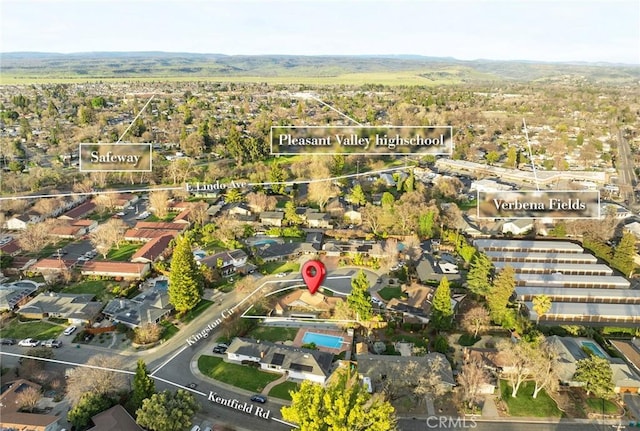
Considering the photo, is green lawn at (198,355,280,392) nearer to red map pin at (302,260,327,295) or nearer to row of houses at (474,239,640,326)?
red map pin at (302,260,327,295)

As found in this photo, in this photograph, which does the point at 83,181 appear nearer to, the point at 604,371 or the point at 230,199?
the point at 230,199

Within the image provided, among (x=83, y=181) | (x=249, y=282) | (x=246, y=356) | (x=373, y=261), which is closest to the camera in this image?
(x=246, y=356)

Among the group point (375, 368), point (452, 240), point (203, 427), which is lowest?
point (203, 427)

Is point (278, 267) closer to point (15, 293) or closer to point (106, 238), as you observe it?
point (106, 238)

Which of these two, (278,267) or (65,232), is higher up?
(65,232)

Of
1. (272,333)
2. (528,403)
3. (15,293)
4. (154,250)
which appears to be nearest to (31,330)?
(15,293)

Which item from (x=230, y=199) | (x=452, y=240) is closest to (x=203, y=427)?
(x=452, y=240)

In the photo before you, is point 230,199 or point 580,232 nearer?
point 580,232
